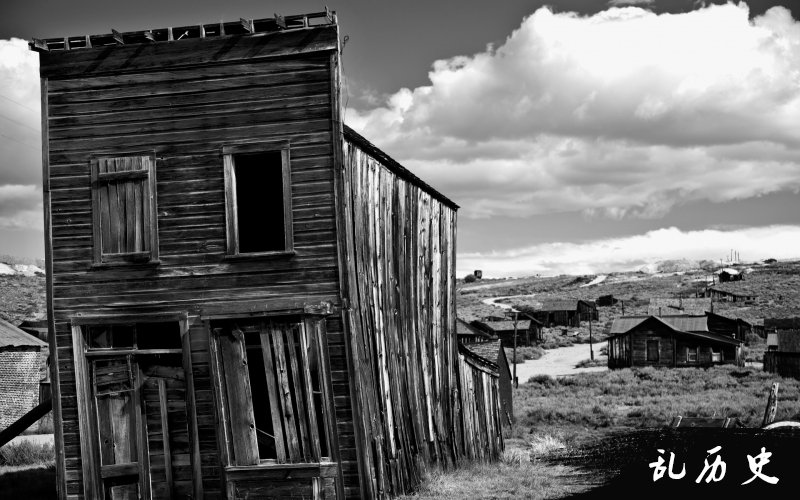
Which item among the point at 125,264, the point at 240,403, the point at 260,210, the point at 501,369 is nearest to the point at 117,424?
the point at 240,403

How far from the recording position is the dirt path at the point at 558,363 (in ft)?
149

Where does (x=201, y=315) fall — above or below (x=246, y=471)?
above

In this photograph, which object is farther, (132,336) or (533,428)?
(533,428)

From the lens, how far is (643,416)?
25.7 m

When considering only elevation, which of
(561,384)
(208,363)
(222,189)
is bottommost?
(561,384)

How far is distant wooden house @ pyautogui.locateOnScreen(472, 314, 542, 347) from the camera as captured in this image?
56.0 meters

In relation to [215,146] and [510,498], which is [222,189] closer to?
[215,146]

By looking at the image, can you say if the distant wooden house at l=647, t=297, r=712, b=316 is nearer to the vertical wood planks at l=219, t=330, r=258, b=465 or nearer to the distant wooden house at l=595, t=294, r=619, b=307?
the distant wooden house at l=595, t=294, r=619, b=307

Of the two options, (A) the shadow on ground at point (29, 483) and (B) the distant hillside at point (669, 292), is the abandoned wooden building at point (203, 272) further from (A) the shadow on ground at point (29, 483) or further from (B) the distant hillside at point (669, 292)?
(B) the distant hillside at point (669, 292)

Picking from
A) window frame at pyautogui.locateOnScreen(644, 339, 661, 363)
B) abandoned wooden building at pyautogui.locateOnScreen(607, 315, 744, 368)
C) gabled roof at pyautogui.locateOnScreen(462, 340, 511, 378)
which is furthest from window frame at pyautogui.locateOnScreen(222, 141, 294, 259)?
window frame at pyautogui.locateOnScreen(644, 339, 661, 363)

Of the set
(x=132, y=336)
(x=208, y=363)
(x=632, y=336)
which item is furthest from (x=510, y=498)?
(x=632, y=336)

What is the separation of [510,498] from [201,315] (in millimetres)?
5844

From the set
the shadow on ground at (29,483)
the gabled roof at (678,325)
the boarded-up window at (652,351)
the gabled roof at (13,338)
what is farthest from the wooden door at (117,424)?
the boarded-up window at (652,351)

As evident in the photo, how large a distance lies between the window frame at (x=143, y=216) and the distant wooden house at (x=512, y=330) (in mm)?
43865
